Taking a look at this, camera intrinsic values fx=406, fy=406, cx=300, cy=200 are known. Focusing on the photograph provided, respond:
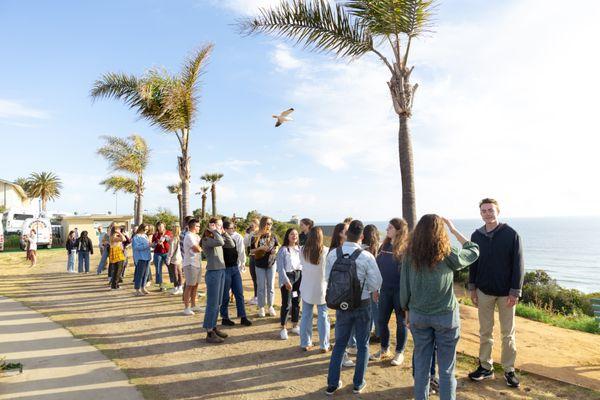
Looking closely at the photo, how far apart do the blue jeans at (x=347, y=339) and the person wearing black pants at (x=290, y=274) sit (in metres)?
2.25

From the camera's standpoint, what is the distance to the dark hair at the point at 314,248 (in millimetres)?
5629

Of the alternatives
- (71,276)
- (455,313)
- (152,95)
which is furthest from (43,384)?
(71,276)

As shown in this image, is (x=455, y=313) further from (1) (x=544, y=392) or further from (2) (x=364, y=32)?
(2) (x=364, y=32)

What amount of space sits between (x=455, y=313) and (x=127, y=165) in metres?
27.7

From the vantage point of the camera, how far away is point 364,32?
9.05 meters

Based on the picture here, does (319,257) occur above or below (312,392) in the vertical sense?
above

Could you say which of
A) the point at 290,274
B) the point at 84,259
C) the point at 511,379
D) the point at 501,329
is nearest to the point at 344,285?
the point at 501,329

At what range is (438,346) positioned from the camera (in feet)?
12.3

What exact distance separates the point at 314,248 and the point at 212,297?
1.94m

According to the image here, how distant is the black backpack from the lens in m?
4.39

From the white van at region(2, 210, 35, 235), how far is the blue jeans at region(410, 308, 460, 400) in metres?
39.3

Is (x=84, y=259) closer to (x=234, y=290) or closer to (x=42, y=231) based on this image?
(x=234, y=290)

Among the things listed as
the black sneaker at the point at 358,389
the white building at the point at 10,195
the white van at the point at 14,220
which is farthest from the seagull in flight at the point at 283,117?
the white building at the point at 10,195

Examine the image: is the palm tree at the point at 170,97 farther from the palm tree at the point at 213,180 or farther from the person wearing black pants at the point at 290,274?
the palm tree at the point at 213,180
